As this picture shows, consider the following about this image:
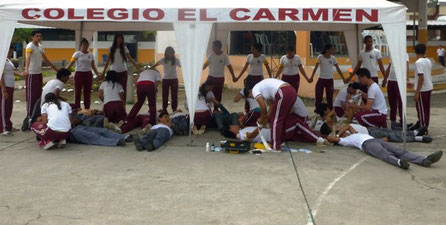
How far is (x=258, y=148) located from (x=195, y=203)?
8.26 ft

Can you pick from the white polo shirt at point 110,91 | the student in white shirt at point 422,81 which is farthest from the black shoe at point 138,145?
the student in white shirt at point 422,81

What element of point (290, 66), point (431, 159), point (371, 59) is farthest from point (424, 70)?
point (290, 66)

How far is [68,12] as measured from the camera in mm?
7043

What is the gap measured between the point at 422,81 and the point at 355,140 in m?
1.85

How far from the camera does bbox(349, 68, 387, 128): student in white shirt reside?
25.2ft

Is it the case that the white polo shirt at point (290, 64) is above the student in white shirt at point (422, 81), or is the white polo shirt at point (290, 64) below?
above

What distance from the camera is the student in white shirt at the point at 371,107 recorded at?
302 inches

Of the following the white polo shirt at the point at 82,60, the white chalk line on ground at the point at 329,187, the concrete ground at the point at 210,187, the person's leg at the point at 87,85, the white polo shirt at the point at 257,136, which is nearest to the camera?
the concrete ground at the point at 210,187

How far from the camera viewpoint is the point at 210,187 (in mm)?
5156

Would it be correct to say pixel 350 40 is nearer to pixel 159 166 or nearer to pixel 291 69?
pixel 291 69

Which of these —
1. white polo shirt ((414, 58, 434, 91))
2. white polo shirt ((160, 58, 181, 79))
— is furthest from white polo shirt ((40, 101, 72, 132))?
white polo shirt ((414, 58, 434, 91))

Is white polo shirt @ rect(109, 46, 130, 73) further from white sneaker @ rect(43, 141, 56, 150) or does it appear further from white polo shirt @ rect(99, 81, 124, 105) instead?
white sneaker @ rect(43, 141, 56, 150)

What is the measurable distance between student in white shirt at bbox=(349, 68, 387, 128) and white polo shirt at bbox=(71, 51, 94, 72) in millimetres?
5227

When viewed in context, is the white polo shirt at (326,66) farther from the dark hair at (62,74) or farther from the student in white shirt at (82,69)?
the dark hair at (62,74)
